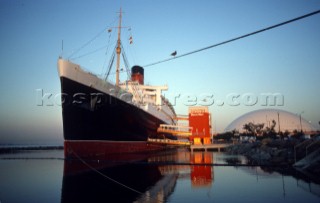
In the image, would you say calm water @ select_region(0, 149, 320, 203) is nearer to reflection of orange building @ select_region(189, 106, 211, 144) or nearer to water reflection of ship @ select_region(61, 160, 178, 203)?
water reflection of ship @ select_region(61, 160, 178, 203)

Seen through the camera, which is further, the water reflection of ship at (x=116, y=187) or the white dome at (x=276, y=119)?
the white dome at (x=276, y=119)

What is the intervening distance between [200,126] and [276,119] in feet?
208

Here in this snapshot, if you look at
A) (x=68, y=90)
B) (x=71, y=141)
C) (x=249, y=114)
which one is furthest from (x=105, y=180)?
(x=249, y=114)

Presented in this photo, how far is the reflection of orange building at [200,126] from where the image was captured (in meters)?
42.6

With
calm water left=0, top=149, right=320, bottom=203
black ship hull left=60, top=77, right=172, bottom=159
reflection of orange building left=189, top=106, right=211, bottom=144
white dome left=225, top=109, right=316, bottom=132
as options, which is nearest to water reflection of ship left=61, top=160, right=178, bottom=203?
calm water left=0, top=149, right=320, bottom=203

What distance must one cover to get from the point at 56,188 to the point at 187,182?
495 cm

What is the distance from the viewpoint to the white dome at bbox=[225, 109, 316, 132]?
88.6m

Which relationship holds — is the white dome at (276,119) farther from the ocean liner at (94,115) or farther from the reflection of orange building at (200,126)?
the ocean liner at (94,115)

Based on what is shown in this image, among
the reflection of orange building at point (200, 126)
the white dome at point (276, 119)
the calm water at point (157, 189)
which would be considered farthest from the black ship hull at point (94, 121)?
the white dome at point (276, 119)

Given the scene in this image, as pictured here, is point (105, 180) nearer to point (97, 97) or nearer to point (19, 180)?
point (19, 180)

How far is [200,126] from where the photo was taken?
42875mm

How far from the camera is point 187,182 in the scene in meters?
9.54

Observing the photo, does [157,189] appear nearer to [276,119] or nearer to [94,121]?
[94,121]

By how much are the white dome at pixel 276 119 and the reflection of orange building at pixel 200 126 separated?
54512 mm
